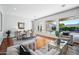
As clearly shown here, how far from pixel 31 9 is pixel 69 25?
77 centimetres

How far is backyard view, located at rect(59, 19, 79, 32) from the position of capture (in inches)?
85.4

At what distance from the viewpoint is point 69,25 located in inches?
86.4

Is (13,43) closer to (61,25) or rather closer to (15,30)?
(15,30)

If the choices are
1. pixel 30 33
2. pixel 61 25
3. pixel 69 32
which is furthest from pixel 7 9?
pixel 69 32

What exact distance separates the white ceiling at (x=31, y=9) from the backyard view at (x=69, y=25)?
26cm

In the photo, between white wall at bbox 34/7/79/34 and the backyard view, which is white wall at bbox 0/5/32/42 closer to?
white wall at bbox 34/7/79/34

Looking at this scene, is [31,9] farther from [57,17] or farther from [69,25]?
[69,25]

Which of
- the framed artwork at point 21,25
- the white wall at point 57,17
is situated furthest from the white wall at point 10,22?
the white wall at point 57,17

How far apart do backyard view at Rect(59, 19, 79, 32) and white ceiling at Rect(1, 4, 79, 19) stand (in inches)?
10.3

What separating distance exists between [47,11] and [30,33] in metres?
0.53

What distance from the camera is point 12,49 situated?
7.23 ft

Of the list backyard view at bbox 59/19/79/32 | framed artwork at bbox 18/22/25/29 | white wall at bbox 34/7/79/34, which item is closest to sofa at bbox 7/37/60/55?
white wall at bbox 34/7/79/34

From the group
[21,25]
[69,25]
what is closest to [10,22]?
[21,25]
